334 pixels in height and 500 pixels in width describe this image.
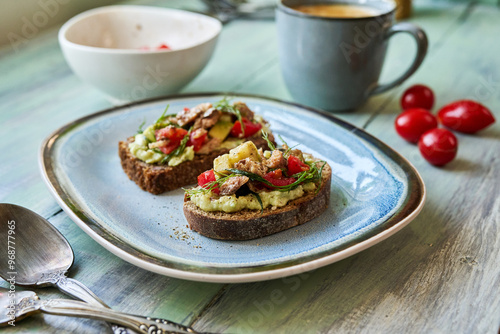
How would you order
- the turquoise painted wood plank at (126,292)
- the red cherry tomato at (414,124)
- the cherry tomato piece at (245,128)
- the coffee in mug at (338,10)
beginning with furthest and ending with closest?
the coffee in mug at (338,10)
the red cherry tomato at (414,124)
the cherry tomato piece at (245,128)
the turquoise painted wood plank at (126,292)

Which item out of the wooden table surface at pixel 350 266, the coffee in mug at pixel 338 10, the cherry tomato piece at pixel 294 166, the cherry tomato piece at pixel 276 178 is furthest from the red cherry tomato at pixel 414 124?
the cherry tomato piece at pixel 276 178

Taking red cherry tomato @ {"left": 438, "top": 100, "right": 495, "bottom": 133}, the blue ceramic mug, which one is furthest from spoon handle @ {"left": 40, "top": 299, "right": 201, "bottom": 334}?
red cherry tomato @ {"left": 438, "top": 100, "right": 495, "bottom": 133}

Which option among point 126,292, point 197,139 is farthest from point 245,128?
point 126,292

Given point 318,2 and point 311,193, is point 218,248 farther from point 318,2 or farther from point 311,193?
point 318,2

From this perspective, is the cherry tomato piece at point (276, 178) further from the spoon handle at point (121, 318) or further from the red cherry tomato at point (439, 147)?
the red cherry tomato at point (439, 147)

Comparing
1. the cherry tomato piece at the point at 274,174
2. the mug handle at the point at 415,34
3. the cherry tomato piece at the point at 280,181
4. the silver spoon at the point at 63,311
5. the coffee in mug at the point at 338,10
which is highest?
the coffee in mug at the point at 338,10

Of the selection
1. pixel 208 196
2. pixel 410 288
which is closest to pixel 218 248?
pixel 208 196

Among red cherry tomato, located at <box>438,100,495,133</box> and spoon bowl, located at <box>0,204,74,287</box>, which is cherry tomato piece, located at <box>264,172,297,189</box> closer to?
spoon bowl, located at <box>0,204,74,287</box>
